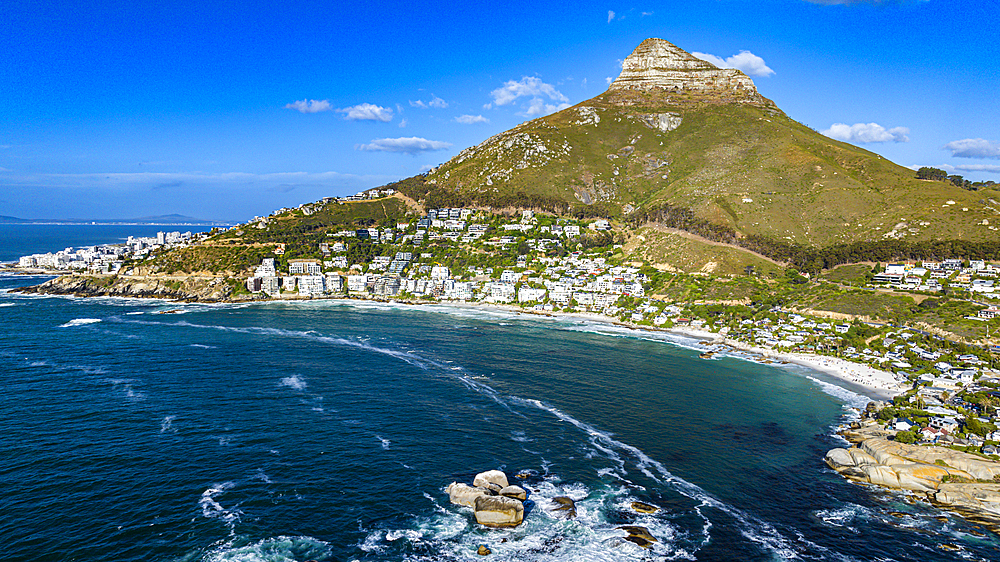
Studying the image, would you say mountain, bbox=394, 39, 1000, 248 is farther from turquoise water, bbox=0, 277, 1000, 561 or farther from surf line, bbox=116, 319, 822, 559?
surf line, bbox=116, 319, 822, 559

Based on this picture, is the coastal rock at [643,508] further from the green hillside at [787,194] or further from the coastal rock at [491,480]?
the green hillside at [787,194]

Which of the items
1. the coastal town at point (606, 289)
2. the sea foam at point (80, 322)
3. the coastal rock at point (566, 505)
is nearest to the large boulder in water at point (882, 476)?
the coastal town at point (606, 289)

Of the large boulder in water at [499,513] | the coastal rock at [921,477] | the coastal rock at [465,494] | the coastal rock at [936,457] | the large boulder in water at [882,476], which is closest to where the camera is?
the large boulder in water at [499,513]

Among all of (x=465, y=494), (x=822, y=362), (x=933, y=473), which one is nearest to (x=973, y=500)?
(x=933, y=473)

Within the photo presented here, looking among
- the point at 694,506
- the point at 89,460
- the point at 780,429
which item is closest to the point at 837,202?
the point at 780,429

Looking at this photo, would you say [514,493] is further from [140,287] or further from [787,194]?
[787,194]

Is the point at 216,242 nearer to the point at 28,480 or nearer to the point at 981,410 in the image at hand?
the point at 28,480
